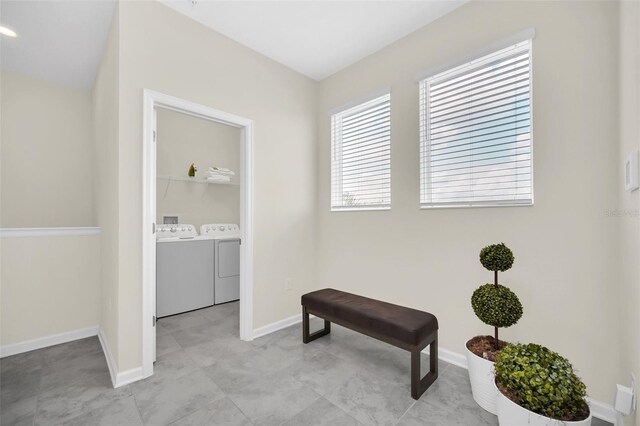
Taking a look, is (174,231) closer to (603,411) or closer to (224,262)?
(224,262)

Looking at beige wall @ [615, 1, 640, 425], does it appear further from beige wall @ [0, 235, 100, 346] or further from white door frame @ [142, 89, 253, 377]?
beige wall @ [0, 235, 100, 346]

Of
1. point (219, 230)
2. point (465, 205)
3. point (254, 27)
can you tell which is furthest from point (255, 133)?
point (465, 205)

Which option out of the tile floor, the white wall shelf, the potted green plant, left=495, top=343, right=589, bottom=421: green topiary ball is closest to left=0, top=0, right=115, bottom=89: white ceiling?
the white wall shelf

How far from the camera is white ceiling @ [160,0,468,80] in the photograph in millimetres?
2193

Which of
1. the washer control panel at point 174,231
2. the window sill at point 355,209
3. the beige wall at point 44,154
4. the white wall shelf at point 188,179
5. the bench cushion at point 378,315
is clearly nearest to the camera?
the bench cushion at point 378,315

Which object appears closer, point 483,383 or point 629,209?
point 629,209

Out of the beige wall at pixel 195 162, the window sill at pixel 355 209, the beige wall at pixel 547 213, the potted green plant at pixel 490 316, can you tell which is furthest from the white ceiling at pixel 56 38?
the potted green plant at pixel 490 316

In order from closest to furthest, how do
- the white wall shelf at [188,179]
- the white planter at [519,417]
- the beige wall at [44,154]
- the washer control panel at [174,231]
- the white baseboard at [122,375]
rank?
the white planter at [519,417]
the white baseboard at [122,375]
the beige wall at [44,154]
the washer control panel at [174,231]
the white wall shelf at [188,179]

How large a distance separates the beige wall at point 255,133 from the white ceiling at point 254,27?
19 cm

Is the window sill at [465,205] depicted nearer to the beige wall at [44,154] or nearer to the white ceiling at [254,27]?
the white ceiling at [254,27]

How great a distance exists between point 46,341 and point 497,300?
379 centimetres

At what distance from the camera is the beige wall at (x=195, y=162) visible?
3963mm

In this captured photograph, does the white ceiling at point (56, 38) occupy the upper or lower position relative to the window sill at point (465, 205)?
upper

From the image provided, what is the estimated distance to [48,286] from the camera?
103 inches
